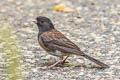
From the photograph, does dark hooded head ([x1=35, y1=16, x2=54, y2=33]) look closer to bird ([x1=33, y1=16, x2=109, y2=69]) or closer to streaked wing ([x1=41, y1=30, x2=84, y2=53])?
bird ([x1=33, y1=16, x2=109, y2=69])

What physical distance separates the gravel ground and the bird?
0.18 meters

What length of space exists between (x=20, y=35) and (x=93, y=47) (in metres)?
1.71

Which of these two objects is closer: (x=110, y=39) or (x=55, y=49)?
(x=55, y=49)

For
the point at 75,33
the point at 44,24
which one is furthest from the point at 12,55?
the point at 75,33

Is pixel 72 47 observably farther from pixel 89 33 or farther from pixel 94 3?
pixel 94 3

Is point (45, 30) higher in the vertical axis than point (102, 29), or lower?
higher

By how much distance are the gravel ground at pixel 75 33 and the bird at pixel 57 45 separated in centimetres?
18

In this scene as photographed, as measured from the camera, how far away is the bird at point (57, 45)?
5.12 meters

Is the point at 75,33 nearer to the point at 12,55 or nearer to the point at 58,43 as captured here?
the point at 58,43

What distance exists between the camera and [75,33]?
7.76 m

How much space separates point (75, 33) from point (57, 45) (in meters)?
2.49

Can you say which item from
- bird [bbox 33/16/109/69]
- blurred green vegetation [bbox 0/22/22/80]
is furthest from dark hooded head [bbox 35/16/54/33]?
blurred green vegetation [bbox 0/22/22/80]

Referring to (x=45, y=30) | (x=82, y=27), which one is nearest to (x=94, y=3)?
(x=82, y=27)

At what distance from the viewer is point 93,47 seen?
6676mm
